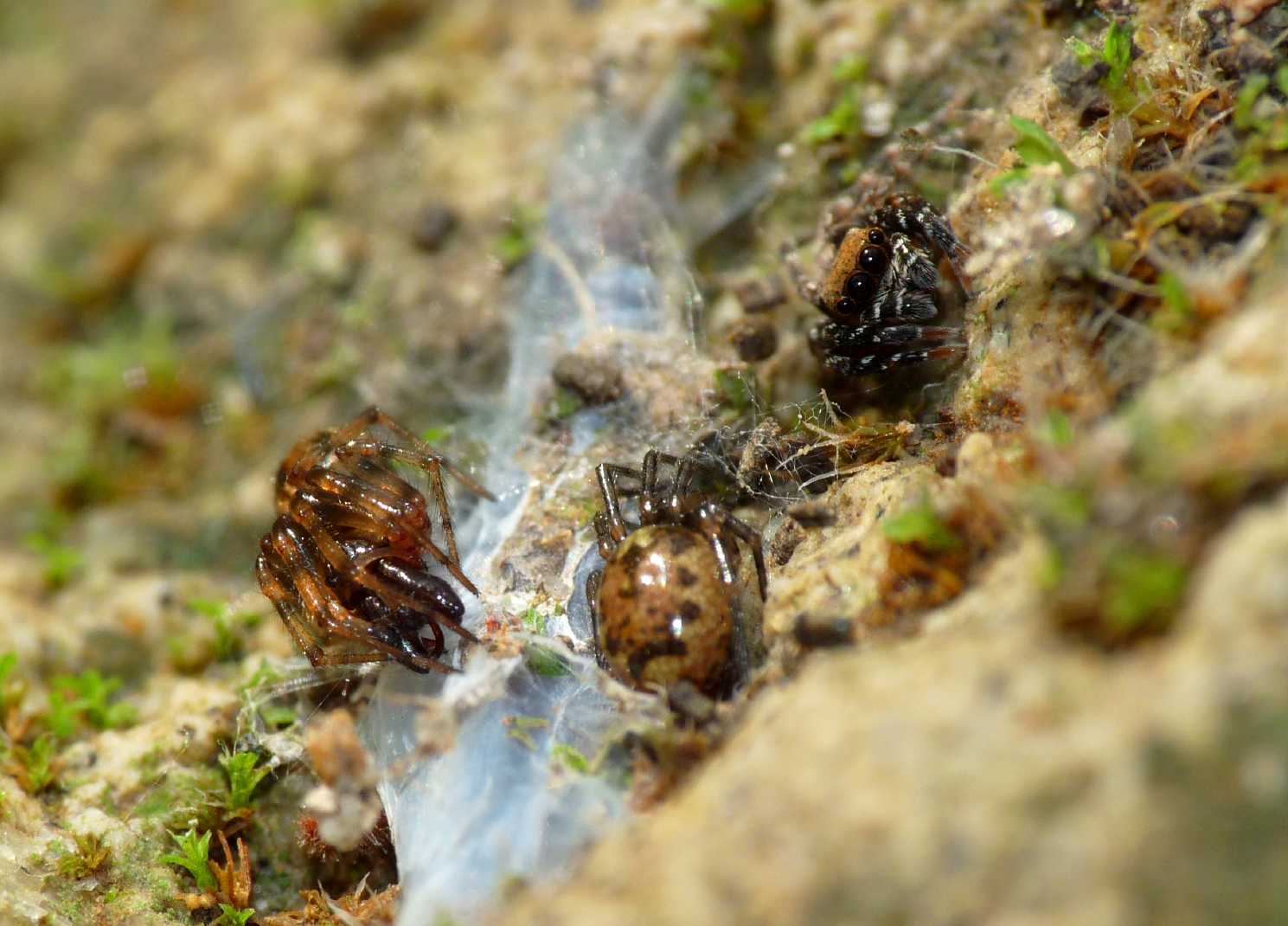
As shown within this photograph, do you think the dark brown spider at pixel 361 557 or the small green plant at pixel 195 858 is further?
the dark brown spider at pixel 361 557

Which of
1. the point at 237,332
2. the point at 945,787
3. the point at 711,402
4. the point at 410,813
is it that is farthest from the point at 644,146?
the point at 945,787

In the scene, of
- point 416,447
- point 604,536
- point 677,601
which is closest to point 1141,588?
point 677,601

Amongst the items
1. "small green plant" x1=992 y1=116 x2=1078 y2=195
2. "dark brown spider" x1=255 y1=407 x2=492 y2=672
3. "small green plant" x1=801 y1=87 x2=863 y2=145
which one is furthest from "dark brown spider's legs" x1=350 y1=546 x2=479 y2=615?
"small green plant" x1=801 y1=87 x2=863 y2=145

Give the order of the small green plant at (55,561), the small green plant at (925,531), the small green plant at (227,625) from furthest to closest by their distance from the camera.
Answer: the small green plant at (55,561), the small green plant at (227,625), the small green plant at (925,531)

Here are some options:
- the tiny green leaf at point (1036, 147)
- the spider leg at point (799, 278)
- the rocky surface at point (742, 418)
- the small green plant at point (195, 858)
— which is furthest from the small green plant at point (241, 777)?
the tiny green leaf at point (1036, 147)

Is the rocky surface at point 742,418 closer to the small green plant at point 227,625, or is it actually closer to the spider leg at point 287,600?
the small green plant at point 227,625

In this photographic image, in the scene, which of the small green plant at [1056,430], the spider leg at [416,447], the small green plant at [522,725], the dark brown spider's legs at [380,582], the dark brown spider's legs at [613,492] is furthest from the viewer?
the spider leg at [416,447]

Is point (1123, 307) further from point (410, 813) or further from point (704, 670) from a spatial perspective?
point (410, 813)
